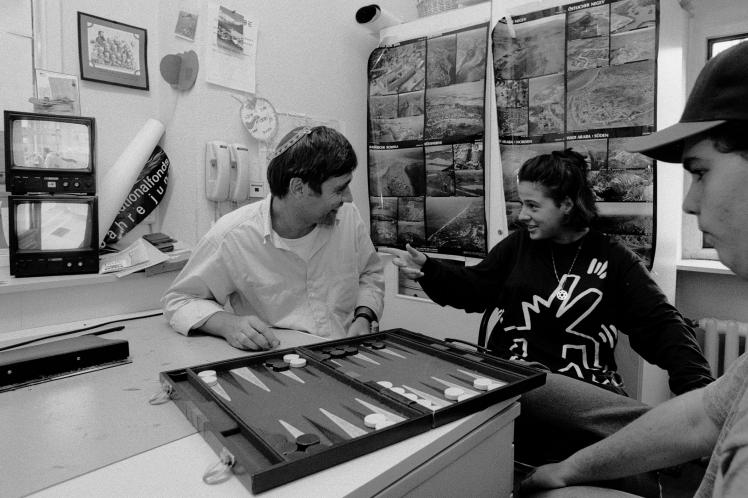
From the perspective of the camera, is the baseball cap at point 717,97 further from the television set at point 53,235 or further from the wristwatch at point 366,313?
the television set at point 53,235

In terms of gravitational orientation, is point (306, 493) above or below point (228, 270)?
below

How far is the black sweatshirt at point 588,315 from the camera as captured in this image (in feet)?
4.96

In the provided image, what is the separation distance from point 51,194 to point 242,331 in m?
0.79

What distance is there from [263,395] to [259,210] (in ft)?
2.80

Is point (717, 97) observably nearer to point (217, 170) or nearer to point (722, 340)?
point (217, 170)

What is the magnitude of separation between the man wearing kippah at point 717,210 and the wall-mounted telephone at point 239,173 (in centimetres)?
149

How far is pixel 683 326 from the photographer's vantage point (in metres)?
1.51

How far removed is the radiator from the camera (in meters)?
2.04

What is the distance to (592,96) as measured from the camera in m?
1.90

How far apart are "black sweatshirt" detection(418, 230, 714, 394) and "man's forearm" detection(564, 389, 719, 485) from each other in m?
0.52

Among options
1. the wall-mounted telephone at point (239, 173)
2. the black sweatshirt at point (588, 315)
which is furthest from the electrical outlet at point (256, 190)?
the black sweatshirt at point (588, 315)

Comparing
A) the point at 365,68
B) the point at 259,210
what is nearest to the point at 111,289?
the point at 259,210

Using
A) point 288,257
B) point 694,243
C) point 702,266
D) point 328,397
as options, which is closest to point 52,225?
point 288,257

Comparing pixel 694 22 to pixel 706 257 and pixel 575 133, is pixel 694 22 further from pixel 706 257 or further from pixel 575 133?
pixel 706 257
